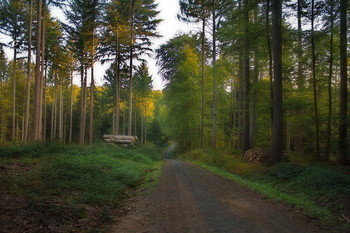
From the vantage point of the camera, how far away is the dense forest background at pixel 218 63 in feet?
42.6

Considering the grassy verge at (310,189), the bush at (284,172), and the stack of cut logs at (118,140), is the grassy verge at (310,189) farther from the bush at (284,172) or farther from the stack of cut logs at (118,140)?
the stack of cut logs at (118,140)

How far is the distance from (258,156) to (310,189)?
5.83 m

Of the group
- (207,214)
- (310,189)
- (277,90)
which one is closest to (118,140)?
(277,90)

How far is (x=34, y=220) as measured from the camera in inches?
158

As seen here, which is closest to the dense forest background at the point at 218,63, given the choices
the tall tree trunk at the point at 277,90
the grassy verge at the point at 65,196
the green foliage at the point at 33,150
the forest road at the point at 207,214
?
the tall tree trunk at the point at 277,90

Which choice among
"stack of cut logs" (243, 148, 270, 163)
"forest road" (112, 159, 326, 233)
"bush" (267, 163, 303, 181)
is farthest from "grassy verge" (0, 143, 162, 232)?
"stack of cut logs" (243, 148, 270, 163)

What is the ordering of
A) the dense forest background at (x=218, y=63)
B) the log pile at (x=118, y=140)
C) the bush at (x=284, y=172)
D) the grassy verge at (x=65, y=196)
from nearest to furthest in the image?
the grassy verge at (x=65, y=196) < the bush at (x=284, y=172) < the dense forest background at (x=218, y=63) < the log pile at (x=118, y=140)

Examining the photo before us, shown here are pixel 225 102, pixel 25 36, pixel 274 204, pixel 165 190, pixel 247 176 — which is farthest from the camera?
pixel 225 102

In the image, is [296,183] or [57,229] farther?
[296,183]

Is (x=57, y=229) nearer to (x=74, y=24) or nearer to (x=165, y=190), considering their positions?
(x=165, y=190)

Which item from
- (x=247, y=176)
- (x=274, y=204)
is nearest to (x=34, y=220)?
(x=274, y=204)

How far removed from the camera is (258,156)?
13.5m

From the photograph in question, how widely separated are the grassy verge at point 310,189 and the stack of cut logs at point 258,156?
1.50 meters

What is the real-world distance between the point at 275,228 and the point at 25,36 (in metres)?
25.1
